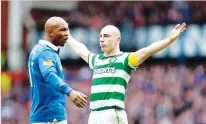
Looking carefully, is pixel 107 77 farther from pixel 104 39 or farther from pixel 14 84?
pixel 14 84

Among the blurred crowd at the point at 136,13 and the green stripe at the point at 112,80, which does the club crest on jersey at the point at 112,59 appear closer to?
the green stripe at the point at 112,80

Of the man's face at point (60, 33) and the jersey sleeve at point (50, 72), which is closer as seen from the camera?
the jersey sleeve at point (50, 72)

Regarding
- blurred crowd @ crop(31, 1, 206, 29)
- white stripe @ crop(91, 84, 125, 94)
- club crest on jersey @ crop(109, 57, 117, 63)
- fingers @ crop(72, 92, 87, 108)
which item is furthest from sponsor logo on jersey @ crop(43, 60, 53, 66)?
blurred crowd @ crop(31, 1, 206, 29)

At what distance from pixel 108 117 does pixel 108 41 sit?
3.17ft

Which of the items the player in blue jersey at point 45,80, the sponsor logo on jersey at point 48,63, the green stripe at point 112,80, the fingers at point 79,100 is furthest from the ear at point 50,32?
the fingers at point 79,100

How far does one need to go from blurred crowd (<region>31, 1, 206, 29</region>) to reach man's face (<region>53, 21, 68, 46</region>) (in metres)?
9.98

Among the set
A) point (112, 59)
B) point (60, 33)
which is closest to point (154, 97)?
point (112, 59)

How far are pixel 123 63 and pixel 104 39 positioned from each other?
40cm

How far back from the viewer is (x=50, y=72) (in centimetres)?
1065

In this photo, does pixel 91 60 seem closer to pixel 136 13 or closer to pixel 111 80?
pixel 111 80

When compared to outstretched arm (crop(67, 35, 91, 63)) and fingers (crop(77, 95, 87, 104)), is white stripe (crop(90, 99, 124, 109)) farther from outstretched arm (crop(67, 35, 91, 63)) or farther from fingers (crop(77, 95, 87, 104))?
fingers (crop(77, 95, 87, 104))

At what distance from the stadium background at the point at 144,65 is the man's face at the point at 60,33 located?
22.3ft

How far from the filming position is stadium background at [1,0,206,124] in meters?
18.4

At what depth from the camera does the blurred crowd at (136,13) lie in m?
21.1
